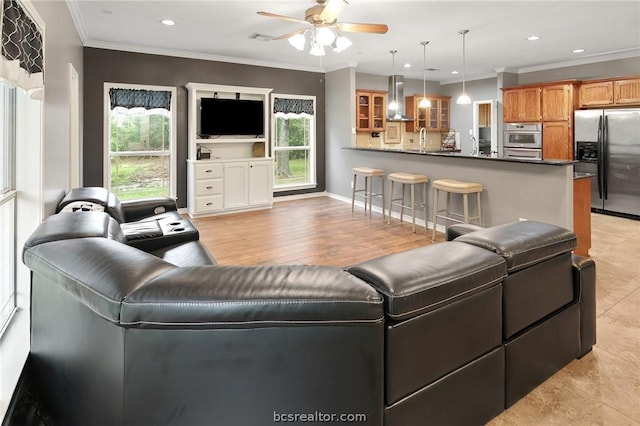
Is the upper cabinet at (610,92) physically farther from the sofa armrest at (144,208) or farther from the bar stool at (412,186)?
the sofa armrest at (144,208)

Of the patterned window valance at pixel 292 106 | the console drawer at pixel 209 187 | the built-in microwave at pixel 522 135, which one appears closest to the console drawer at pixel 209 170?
the console drawer at pixel 209 187

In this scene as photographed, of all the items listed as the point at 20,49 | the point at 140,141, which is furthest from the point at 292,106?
the point at 20,49

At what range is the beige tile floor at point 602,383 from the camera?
72.4 inches

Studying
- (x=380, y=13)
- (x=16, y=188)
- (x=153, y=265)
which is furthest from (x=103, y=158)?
(x=153, y=265)

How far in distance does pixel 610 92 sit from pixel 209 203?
6.72m

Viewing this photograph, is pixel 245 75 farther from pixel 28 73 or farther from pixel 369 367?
pixel 369 367

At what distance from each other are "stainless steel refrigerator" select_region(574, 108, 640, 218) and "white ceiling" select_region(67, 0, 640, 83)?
1.13 metres

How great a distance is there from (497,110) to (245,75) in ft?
17.7

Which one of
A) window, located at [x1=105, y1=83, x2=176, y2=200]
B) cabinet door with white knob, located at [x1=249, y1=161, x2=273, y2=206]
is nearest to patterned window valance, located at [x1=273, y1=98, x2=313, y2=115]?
cabinet door with white knob, located at [x1=249, y1=161, x2=273, y2=206]

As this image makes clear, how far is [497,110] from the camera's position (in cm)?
890

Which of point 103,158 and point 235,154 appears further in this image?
point 235,154

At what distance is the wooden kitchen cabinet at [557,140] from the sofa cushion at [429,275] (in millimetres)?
6628

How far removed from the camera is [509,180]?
4.71 meters

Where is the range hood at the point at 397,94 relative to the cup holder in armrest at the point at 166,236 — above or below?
above
